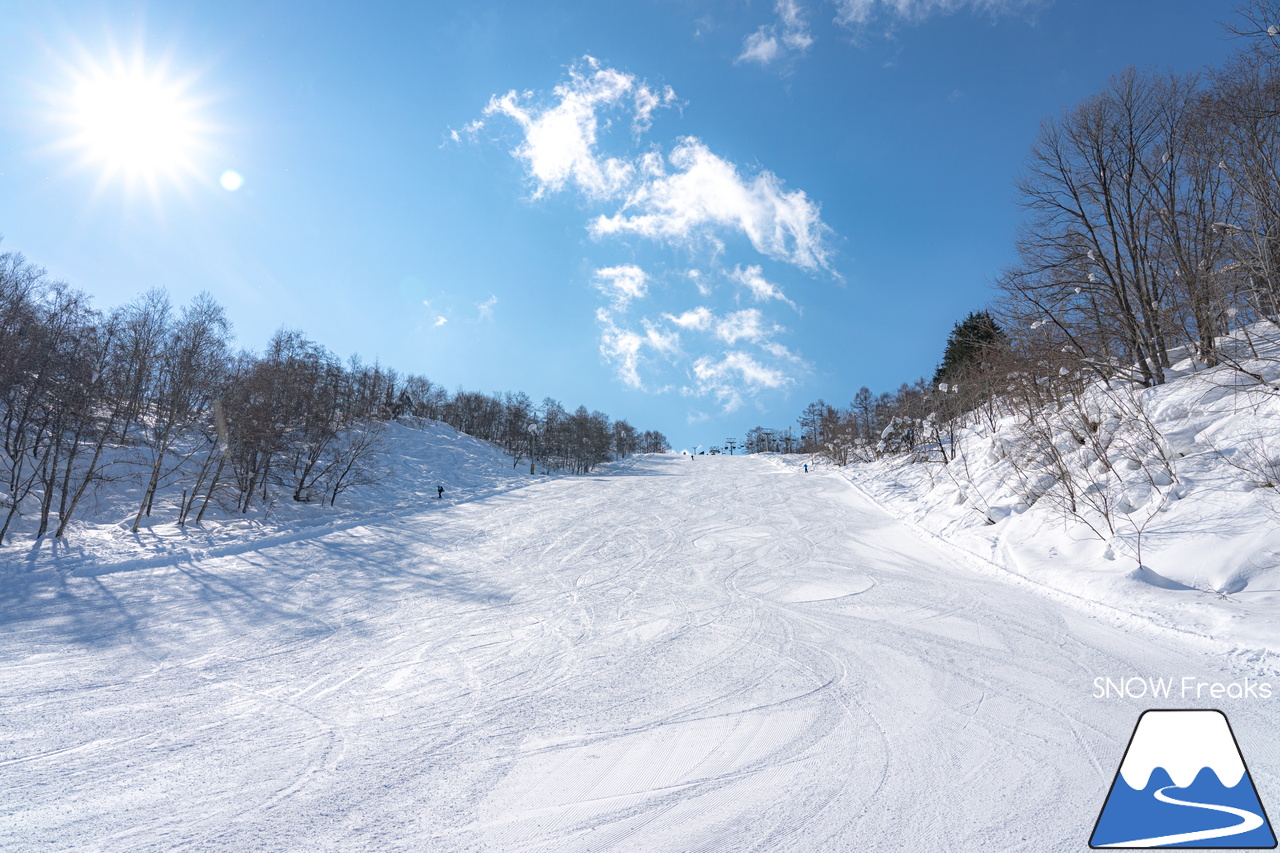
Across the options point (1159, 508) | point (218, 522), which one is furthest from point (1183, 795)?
point (218, 522)

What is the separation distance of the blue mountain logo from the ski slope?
0.11m

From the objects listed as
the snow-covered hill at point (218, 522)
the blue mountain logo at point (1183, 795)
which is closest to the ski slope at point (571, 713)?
the blue mountain logo at point (1183, 795)

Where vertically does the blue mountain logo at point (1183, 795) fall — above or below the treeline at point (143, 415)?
below

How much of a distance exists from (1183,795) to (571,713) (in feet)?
14.5

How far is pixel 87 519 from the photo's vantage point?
Result: 20.4 meters

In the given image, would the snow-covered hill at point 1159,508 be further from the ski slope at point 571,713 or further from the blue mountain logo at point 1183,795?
the blue mountain logo at point 1183,795

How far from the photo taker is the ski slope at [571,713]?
313 cm

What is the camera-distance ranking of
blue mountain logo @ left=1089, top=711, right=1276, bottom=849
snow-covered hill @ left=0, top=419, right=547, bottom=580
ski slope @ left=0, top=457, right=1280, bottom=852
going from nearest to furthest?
1. blue mountain logo @ left=1089, top=711, right=1276, bottom=849
2. ski slope @ left=0, top=457, right=1280, bottom=852
3. snow-covered hill @ left=0, top=419, right=547, bottom=580

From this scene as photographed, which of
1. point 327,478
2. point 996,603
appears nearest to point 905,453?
point 996,603

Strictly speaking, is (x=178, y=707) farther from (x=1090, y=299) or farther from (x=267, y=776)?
(x=1090, y=299)

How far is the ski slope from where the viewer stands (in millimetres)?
3129

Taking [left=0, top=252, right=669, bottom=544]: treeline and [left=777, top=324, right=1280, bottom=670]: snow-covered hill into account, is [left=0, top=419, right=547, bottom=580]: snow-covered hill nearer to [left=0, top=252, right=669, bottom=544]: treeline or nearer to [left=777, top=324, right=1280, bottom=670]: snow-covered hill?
[left=0, top=252, right=669, bottom=544]: treeline

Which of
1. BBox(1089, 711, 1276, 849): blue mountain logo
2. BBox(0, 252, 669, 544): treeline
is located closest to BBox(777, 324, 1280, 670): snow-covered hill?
BBox(1089, 711, 1276, 849): blue mountain logo

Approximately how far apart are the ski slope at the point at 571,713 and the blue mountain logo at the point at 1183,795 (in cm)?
11
